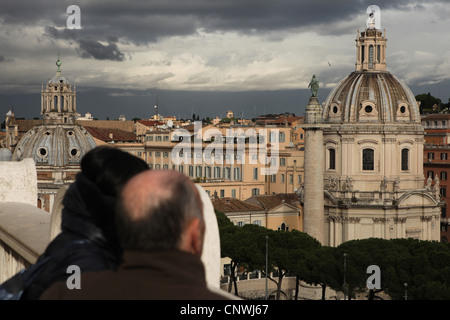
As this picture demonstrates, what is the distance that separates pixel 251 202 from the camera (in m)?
46.4

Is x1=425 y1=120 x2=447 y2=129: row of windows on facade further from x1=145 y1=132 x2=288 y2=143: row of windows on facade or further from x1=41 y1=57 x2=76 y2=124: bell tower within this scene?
x1=41 y1=57 x2=76 y2=124: bell tower

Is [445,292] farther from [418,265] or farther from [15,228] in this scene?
[15,228]

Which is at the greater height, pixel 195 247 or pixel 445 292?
pixel 195 247

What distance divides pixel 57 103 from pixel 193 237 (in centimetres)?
6667

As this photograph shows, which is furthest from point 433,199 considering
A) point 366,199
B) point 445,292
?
point 445,292

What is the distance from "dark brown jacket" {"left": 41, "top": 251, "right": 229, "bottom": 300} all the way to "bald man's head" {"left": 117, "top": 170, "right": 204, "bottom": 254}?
0.03 m

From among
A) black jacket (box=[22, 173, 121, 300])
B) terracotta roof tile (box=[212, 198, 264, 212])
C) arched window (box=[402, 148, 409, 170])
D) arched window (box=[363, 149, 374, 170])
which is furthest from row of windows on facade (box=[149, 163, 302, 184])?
black jacket (box=[22, 173, 121, 300])

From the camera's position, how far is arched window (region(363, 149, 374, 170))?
42875mm

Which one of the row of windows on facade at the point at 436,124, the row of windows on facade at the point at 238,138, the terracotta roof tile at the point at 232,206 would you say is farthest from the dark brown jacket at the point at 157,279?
the row of windows on facade at the point at 436,124

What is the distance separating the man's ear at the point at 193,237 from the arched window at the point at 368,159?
41211 mm

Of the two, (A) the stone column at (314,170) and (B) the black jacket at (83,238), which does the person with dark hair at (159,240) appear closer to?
(B) the black jacket at (83,238)

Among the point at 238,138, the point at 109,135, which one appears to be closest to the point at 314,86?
the point at 238,138

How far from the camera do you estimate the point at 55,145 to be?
6431cm
